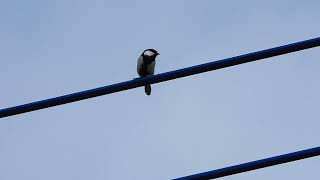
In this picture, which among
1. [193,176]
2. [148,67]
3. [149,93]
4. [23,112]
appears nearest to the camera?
[193,176]

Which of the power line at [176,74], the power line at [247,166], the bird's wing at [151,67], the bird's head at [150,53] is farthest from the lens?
the bird's head at [150,53]

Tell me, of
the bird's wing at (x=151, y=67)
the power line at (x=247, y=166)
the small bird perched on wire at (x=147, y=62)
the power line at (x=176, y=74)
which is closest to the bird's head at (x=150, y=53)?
the small bird perched on wire at (x=147, y=62)

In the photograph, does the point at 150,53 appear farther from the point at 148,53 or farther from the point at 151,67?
the point at 151,67

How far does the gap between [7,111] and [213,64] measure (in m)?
1.10

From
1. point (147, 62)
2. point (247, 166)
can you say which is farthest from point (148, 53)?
point (247, 166)

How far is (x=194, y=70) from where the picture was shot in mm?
3025

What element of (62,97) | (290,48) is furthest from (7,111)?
(290,48)

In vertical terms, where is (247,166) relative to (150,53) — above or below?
above

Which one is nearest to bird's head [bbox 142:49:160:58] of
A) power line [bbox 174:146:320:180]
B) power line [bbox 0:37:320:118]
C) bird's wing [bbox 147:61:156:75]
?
bird's wing [bbox 147:61:156:75]

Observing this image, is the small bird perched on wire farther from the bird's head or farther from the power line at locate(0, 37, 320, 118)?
the power line at locate(0, 37, 320, 118)

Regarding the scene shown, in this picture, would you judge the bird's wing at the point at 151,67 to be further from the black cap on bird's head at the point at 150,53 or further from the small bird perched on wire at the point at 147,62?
the black cap on bird's head at the point at 150,53

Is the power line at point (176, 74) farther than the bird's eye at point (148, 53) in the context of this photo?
No

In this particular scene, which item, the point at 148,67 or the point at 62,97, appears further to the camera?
the point at 148,67

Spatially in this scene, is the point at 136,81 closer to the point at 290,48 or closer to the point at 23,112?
the point at 23,112
